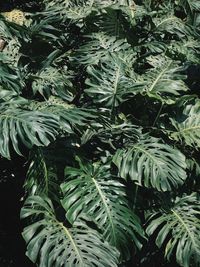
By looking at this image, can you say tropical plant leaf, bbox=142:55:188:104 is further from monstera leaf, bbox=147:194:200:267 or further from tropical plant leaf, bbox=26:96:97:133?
monstera leaf, bbox=147:194:200:267

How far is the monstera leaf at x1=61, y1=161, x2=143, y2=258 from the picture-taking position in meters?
2.83

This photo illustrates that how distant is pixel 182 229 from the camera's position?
3018 mm

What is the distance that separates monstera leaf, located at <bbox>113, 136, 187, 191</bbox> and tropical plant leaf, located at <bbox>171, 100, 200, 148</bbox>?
7.8 inches

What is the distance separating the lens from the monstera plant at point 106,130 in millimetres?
2836

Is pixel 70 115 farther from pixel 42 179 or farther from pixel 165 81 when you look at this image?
pixel 165 81

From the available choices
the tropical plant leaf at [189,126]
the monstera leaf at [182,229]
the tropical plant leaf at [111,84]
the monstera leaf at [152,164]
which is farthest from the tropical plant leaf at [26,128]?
the tropical plant leaf at [189,126]

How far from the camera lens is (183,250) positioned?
2.93 metres

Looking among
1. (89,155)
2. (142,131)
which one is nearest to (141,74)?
(142,131)

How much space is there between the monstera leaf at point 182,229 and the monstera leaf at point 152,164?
0.20 meters

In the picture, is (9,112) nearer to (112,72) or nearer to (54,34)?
Result: (112,72)

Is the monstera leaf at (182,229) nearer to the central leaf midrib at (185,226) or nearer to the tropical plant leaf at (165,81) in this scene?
the central leaf midrib at (185,226)

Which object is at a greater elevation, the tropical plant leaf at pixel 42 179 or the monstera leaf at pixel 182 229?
the tropical plant leaf at pixel 42 179

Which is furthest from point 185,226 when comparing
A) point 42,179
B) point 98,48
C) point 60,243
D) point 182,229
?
point 98,48

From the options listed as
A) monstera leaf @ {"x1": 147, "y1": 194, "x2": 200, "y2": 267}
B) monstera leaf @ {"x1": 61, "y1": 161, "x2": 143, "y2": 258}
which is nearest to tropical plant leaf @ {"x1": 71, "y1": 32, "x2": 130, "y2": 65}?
monstera leaf @ {"x1": 61, "y1": 161, "x2": 143, "y2": 258}
